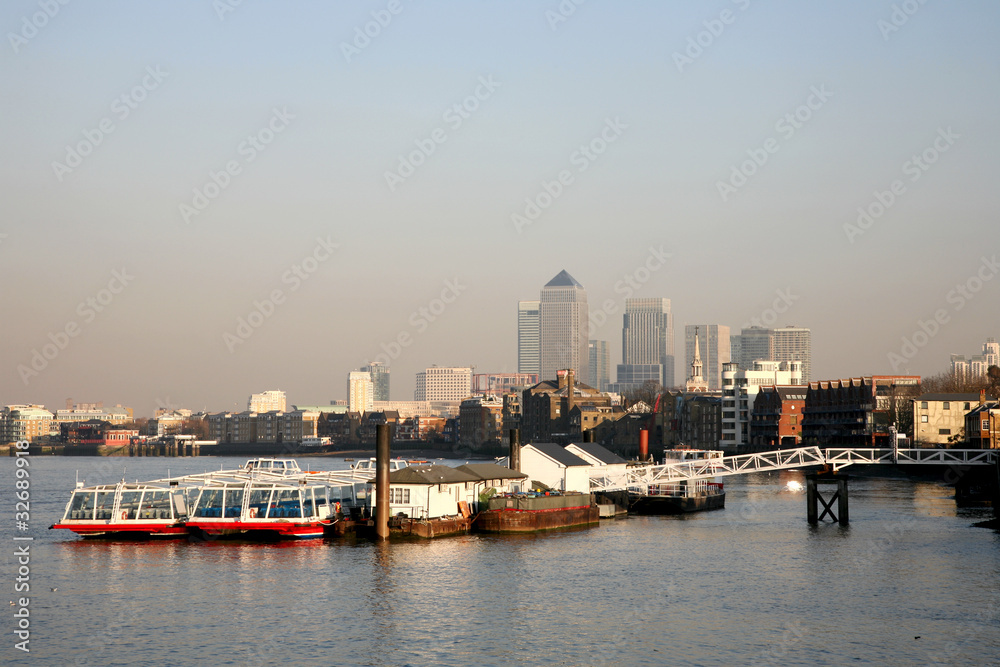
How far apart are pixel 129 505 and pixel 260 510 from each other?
8.31m

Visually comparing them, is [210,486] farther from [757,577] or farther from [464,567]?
[757,577]

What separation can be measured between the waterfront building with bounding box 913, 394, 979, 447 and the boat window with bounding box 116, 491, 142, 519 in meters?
111

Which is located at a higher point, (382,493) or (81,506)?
(382,493)

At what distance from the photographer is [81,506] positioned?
71.0m

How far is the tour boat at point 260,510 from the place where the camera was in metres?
67.8

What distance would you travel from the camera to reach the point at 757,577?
5569 centimetres

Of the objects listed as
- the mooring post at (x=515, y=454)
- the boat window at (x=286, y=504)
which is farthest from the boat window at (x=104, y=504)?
the mooring post at (x=515, y=454)

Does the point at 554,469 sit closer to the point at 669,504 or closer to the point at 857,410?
the point at 669,504

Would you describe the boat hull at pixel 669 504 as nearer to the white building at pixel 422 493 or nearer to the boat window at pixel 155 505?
the white building at pixel 422 493

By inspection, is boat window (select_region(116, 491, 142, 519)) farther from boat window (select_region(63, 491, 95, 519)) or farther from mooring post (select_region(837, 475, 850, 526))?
mooring post (select_region(837, 475, 850, 526))

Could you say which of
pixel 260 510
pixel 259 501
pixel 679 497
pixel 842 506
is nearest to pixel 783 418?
pixel 679 497

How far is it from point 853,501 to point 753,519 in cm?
2127

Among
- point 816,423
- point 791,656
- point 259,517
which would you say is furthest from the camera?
point 816,423

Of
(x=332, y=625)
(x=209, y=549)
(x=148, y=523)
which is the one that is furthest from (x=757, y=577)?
(x=148, y=523)
